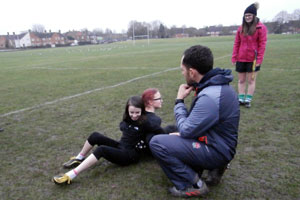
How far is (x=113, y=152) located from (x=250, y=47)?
3868 millimetres

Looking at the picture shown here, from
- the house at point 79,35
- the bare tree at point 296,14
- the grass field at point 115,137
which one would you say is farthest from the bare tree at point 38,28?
the grass field at point 115,137

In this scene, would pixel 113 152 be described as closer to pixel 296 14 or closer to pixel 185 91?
pixel 185 91

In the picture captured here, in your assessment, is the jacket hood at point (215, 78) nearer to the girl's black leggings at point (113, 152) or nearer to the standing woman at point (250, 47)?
the girl's black leggings at point (113, 152)

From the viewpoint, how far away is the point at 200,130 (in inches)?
90.0

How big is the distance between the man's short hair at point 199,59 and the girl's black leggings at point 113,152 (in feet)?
4.37

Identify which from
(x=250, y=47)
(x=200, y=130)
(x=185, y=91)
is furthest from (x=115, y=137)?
(x=250, y=47)

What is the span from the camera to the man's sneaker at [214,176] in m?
2.60

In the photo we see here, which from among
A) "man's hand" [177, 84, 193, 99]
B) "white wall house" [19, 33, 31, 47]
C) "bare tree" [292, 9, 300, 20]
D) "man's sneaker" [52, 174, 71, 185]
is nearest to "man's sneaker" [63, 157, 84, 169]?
"man's sneaker" [52, 174, 71, 185]

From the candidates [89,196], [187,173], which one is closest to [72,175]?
[89,196]

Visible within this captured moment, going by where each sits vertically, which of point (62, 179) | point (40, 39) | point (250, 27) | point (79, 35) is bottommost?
point (40, 39)

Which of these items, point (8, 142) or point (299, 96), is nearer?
point (8, 142)

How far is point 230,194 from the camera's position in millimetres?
2543

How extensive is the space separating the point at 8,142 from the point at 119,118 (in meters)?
1.92

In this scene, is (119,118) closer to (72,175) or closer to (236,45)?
(72,175)
